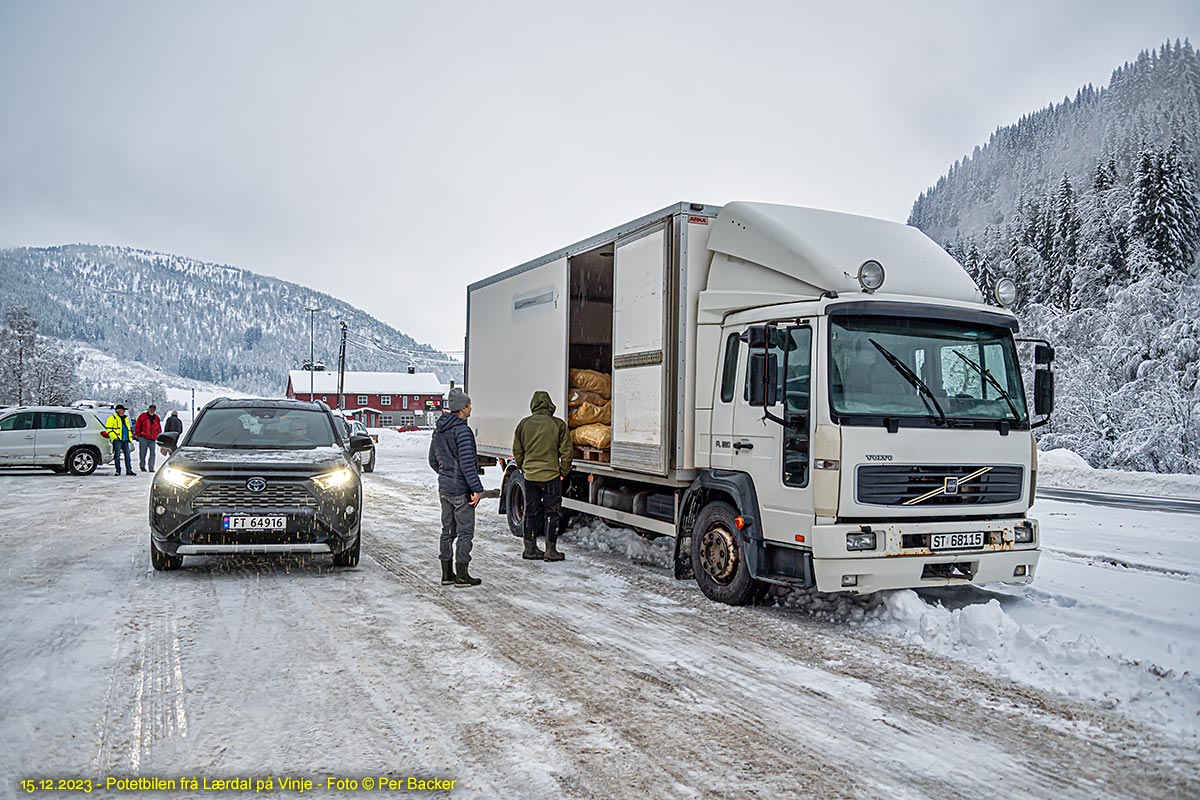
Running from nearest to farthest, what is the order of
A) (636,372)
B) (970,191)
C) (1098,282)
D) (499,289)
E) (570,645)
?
(570,645)
(636,372)
(499,289)
(1098,282)
(970,191)

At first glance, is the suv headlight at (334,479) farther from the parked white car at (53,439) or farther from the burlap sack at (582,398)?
the parked white car at (53,439)

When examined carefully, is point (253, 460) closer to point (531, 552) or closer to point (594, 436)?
point (531, 552)

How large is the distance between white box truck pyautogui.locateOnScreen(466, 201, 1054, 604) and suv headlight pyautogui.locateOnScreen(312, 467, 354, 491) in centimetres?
278

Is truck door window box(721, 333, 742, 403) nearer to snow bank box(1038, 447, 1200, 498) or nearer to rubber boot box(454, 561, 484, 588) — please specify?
rubber boot box(454, 561, 484, 588)

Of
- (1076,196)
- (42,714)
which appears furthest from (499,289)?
(1076,196)

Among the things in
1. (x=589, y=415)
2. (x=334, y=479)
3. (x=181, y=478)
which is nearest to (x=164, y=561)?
(x=181, y=478)

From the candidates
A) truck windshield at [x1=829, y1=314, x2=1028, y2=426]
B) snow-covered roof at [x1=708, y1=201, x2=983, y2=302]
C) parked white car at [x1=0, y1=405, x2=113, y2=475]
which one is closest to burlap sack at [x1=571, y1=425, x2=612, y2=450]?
snow-covered roof at [x1=708, y1=201, x2=983, y2=302]

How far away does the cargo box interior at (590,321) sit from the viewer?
411 inches

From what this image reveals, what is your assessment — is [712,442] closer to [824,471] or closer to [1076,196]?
[824,471]

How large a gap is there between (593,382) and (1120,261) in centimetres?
3506

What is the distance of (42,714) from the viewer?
4.52m

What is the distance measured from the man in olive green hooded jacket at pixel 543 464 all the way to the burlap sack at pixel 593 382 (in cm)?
79

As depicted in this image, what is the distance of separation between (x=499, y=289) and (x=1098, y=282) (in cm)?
3412

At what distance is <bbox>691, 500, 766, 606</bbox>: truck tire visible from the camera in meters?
7.35
